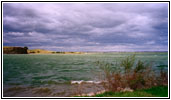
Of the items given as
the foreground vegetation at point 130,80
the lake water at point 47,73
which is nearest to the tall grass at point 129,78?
the foreground vegetation at point 130,80

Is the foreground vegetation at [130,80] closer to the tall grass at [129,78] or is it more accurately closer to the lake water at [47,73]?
the tall grass at [129,78]

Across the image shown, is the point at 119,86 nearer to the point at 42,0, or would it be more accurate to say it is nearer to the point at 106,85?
the point at 106,85

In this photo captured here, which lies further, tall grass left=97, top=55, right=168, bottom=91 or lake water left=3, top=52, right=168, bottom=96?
lake water left=3, top=52, right=168, bottom=96

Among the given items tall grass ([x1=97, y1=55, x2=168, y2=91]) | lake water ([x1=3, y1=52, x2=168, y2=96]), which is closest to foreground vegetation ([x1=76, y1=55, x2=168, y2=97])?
tall grass ([x1=97, y1=55, x2=168, y2=91])

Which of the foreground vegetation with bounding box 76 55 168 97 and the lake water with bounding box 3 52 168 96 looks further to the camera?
the lake water with bounding box 3 52 168 96

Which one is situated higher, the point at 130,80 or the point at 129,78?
the point at 129,78

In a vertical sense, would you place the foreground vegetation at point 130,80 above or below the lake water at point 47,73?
above

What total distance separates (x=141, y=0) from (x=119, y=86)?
4.18 meters

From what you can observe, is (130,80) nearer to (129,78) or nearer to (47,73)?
(129,78)

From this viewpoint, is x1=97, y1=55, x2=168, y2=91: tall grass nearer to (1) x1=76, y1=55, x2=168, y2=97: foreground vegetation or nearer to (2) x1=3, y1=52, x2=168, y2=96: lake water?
(1) x1=76, y1=55, x2=168, y2=97: foreground vegetation

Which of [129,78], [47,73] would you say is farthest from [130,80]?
[47,73]

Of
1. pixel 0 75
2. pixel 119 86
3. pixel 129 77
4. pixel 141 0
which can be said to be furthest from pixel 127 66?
pixel 0 75

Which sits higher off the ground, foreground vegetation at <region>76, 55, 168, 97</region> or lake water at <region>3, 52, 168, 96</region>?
foreground vegetation at <region>76, 55, 168, 97</region>

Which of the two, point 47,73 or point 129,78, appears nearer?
point 129,78
